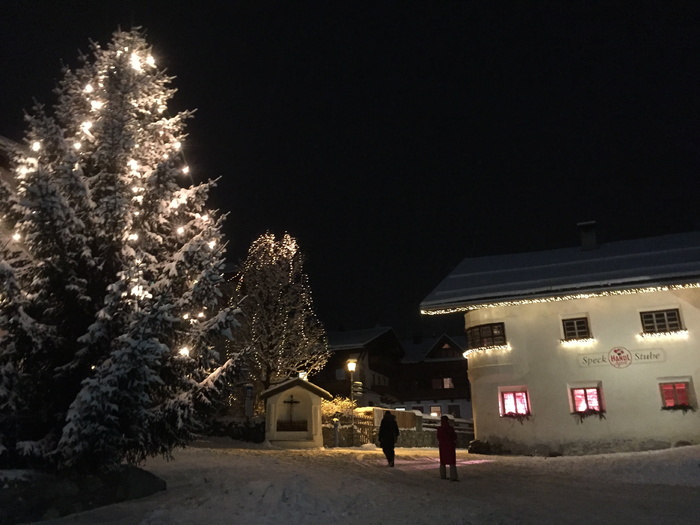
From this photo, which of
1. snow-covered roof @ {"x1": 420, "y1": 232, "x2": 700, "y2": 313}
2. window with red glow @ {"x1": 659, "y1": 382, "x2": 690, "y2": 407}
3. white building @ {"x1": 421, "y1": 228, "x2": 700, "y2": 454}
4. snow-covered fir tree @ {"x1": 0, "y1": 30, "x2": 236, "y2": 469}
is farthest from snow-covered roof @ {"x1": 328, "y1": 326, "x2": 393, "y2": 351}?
snow-covered fir tree @ {"x1": 0, "y1": 30, "x2": 236, "y2": 469}

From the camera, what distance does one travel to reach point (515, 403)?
24.9 meters

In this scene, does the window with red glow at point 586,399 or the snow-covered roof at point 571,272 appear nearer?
the snow-covered roof at point 571,272

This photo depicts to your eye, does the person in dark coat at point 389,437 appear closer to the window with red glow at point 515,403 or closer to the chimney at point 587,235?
the window with red glow at point 515,403

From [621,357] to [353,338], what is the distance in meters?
35.7

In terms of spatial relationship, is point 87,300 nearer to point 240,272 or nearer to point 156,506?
point 156,506

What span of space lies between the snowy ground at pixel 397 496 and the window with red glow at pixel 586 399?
750 centimetres

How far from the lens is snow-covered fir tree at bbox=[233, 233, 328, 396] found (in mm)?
32781

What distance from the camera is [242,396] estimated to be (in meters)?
33.0

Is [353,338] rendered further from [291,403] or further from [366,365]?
[291,403]

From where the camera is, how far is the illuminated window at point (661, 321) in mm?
22812

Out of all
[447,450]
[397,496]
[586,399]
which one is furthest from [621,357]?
[397,496]

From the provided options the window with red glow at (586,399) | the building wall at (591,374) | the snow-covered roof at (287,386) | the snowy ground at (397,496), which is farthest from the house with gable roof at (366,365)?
the snowy ground at (397,496)

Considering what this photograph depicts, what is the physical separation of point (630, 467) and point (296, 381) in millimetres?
15428

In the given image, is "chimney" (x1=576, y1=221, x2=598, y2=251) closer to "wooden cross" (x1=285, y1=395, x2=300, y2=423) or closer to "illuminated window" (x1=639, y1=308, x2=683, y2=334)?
"illuminated window" (x1=639, y1=308, x2=683, y2=334)
